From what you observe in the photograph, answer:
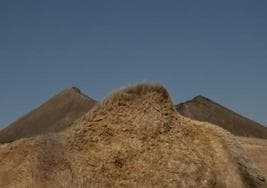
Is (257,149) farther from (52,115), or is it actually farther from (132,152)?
(132,152)

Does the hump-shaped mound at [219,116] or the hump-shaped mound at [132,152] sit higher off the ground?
the hump-shaped mound at [219,116]

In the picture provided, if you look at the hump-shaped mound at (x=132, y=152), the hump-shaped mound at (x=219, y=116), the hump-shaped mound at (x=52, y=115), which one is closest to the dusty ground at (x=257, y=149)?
the hump-shaped mound at (x=219, y=116)

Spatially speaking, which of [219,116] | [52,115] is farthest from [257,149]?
[52,115]

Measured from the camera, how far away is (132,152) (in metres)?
9.72

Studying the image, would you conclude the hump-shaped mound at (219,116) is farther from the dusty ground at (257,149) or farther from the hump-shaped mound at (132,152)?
the hump-shaped mound at (132,152)

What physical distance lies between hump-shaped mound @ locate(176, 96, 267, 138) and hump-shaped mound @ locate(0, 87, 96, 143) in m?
6.55

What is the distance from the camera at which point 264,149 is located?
1220 inches

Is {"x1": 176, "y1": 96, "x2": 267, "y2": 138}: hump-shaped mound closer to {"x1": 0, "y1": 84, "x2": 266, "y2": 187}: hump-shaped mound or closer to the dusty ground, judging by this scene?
the dusty ground

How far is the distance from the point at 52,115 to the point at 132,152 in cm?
3113

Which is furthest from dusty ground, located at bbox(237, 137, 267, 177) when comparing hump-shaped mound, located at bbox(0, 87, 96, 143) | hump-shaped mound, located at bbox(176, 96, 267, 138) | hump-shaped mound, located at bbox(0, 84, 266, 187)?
hump-shaped mound, located at bbox(0, 84, 266, 187)

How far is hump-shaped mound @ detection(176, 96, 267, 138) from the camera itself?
3709 centimetres

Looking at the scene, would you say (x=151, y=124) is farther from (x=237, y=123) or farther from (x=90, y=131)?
(x=237, y=123)

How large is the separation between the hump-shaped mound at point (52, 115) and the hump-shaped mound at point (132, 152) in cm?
2749

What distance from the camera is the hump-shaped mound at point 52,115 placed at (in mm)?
38750
